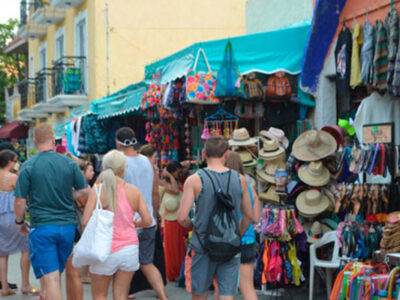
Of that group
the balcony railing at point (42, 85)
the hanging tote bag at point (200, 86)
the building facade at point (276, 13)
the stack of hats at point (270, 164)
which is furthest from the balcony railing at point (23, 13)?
the stack of hats at point (270, 164)

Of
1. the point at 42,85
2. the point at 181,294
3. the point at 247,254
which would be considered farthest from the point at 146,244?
the point at 42,85

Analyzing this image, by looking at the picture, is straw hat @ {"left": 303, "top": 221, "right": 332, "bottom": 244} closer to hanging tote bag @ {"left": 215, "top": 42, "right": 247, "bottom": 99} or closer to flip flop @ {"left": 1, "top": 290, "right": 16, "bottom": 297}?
hanging tote bag @ {"left": 215, "top": 42, "right": 247, "bottom": 99}

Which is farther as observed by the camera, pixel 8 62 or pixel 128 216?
pixel 8 62

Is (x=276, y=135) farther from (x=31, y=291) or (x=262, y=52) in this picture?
(x=31, y=291)

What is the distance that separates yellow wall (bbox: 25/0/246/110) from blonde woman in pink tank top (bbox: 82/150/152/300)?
12628mm

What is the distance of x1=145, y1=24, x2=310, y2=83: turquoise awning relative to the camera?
8.64 m

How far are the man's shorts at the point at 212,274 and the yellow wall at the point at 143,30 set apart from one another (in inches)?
517

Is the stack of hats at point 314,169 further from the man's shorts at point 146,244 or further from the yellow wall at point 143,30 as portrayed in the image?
the yellow wall at point 143,30

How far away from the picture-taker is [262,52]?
28.6 ft

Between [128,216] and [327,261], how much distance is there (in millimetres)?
2795

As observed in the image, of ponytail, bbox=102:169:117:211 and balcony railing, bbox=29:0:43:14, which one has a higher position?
balcony railing, bbox=29:0:43:14

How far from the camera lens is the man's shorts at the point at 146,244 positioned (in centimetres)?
700

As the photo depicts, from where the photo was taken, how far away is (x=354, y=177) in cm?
749

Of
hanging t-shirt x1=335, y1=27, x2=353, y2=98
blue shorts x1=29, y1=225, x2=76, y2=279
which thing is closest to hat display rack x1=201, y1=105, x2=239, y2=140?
hanging t-shirt x1=335, y1=27, x2=353, y2=98
